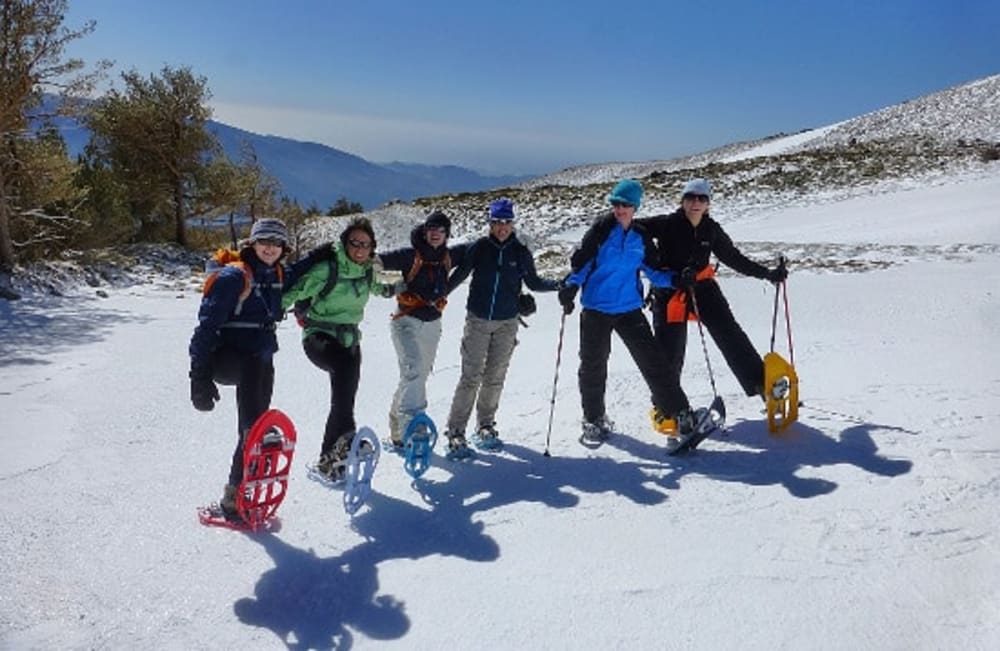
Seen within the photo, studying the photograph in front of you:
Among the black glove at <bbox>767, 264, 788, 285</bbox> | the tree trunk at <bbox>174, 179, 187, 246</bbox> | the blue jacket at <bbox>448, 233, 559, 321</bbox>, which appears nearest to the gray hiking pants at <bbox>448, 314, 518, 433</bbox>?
the blue jacket at <bbox>448, 233, 559, 321</bbox>

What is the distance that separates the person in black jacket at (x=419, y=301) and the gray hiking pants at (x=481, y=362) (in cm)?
31

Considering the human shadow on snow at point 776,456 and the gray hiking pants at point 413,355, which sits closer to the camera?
the human shadow on snow at point 776,456

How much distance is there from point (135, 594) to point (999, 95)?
2141 inches

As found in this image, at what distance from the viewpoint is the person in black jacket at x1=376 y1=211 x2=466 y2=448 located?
5.84 m

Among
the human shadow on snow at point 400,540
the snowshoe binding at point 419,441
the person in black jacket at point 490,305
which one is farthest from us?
the person in black jacket at point 490,305

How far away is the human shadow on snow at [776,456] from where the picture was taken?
520 cm

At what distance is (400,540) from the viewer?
486 centimetres

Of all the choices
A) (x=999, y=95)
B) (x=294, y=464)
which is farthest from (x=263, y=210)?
(x=999, y=95)

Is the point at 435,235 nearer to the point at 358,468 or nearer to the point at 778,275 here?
the point at 358,468

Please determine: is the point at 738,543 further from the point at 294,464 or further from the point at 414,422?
the point at 294,464

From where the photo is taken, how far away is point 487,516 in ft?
16.8

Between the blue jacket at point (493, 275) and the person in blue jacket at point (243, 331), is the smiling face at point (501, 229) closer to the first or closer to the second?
the blue jacket at point (493, 275)

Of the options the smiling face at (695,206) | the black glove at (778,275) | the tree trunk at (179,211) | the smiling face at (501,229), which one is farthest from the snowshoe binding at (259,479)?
the tree trunk at (179,211)

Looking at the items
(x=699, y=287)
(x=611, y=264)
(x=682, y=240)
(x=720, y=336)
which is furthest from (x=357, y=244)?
(x=720, y=336)
